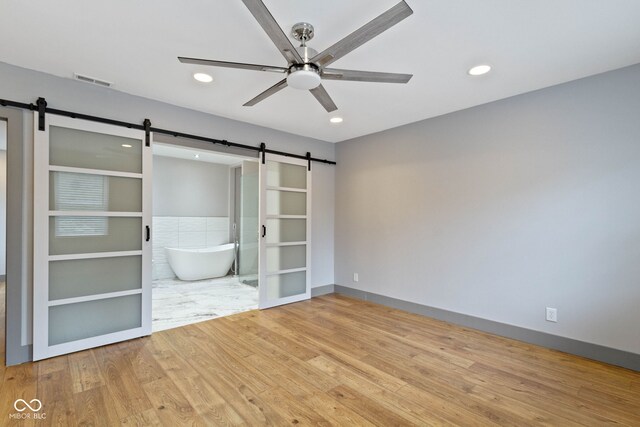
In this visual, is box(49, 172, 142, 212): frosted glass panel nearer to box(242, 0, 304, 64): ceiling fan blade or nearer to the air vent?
the air vent

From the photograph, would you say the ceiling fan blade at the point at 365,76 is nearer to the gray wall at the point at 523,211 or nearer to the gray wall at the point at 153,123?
the gray wall at the point at 523,211

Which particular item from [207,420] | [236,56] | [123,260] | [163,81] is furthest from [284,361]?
[163,81]

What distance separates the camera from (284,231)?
14.7 ft

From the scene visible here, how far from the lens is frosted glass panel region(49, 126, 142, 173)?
108 inches

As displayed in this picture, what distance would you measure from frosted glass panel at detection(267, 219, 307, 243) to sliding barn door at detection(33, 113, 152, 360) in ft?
5.30

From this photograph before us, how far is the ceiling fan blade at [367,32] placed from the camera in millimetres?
1431

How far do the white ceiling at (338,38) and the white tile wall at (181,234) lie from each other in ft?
11.7

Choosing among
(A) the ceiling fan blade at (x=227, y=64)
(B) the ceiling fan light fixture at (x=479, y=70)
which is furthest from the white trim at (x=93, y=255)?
(B) the ceiling fan light fixture at (x=479, y=70)

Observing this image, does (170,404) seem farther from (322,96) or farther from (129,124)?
(129,124)

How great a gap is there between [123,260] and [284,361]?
193 cm

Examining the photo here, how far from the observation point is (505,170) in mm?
3248

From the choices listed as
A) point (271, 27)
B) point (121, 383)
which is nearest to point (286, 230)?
point (121, 383)

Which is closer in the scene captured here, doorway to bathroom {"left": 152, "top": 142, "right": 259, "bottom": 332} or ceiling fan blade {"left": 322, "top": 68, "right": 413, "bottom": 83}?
ceiling fan blade {"left": 322, "top": 68, "right": 413, "bottom": 83}

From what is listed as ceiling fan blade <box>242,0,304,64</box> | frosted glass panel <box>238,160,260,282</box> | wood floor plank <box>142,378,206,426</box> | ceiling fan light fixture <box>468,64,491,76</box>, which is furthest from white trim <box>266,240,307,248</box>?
ceiling fan light fixture <box>468,64,491,76</box>
